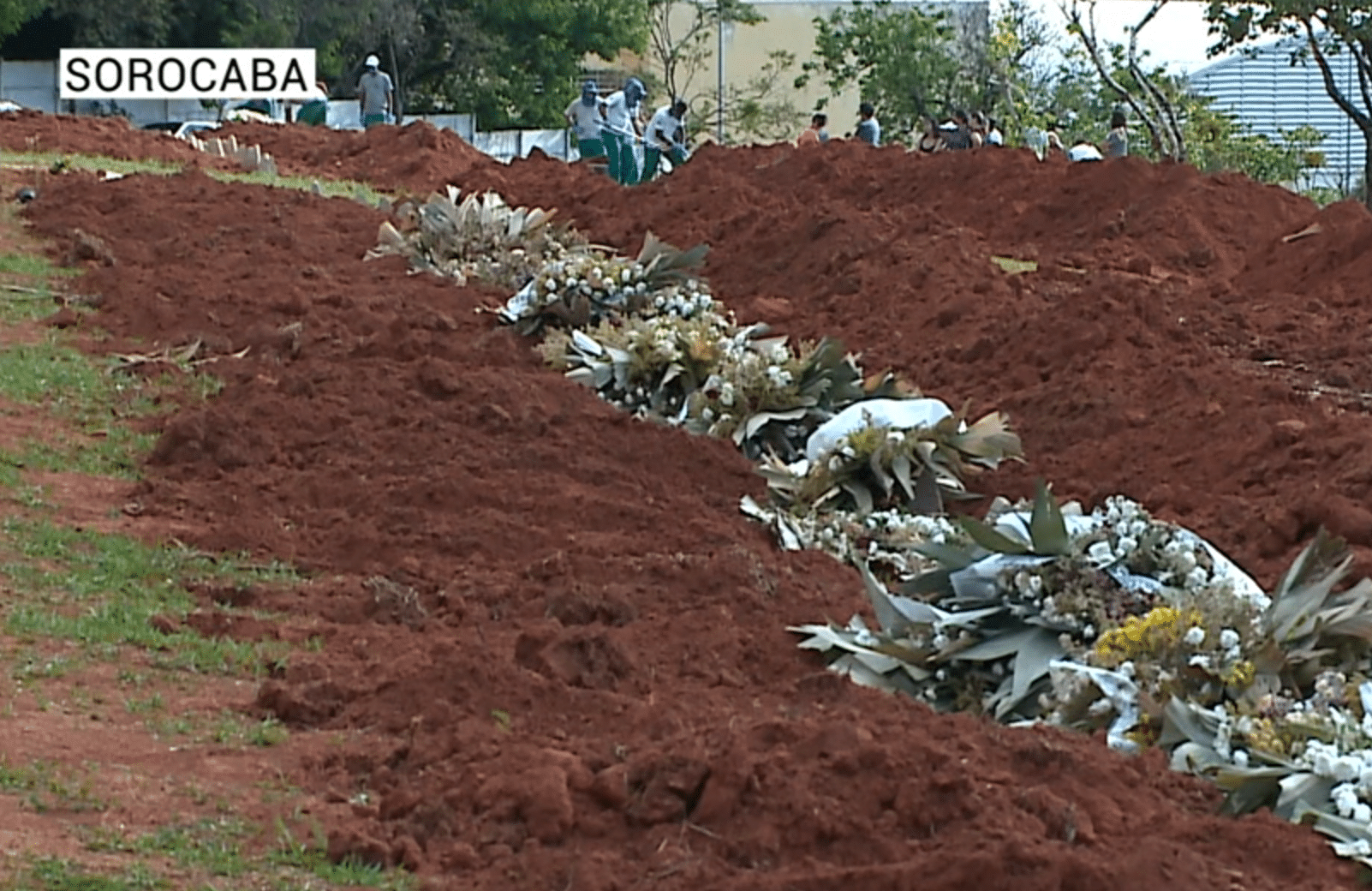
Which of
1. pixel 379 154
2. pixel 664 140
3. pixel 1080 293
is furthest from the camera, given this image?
pixel 664 140

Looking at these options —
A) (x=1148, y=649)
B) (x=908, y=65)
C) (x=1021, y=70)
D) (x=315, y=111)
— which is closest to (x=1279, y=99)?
(x=1021, y=70)

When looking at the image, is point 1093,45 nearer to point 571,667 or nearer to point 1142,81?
point 1142,81

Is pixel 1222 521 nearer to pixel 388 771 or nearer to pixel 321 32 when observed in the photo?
pixel 388 771

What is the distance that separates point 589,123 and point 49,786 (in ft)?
73.4

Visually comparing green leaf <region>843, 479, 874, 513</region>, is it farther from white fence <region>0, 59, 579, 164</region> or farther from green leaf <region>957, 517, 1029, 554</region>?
white fence <region>0, 59, 579, 164</region>

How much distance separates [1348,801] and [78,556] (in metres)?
5.26

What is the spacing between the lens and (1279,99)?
4197cm

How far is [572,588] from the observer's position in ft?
26.3

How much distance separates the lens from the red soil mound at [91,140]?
77.9ft

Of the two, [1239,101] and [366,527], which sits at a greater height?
[1239,101]

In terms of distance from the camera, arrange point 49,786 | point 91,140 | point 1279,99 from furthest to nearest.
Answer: point 1279,99
point 91,140
point 49,786

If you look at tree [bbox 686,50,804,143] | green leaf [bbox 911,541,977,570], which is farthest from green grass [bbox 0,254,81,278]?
tree [bbox 686,50,804,143]

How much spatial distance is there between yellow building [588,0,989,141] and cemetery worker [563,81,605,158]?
3350 cm

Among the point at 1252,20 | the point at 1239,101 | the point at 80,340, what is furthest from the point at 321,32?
the point at 80,340
